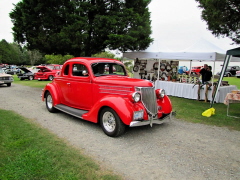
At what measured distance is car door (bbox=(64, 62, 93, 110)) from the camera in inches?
211

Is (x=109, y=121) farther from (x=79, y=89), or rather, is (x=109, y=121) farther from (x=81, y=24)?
(x=81, y=24)

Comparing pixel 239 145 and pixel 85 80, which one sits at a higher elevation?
pixel 85 80

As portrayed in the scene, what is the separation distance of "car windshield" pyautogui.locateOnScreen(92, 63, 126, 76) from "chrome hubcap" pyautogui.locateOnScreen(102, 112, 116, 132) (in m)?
1.38

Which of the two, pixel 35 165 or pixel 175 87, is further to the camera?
pixel 175 87

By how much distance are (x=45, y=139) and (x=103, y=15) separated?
26.8ft

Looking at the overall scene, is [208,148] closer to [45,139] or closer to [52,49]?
[45,139]

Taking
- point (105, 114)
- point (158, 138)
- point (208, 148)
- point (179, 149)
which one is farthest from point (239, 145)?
point (105, 114)

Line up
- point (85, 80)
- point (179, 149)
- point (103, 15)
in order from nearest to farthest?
point (179, 149)
point (85, 80)
point (103, 15)

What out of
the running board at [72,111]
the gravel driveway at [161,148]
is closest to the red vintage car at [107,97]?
the running board at [72,111]

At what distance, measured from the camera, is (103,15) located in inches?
414

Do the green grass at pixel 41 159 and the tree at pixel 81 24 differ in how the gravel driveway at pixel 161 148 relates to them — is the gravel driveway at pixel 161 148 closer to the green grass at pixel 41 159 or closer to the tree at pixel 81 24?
the green grass at pixel 41 159

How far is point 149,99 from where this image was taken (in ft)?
15.5

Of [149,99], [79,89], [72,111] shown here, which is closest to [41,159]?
[72,111]

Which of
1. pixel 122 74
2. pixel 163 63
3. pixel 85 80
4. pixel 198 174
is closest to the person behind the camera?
pixel 198 174
